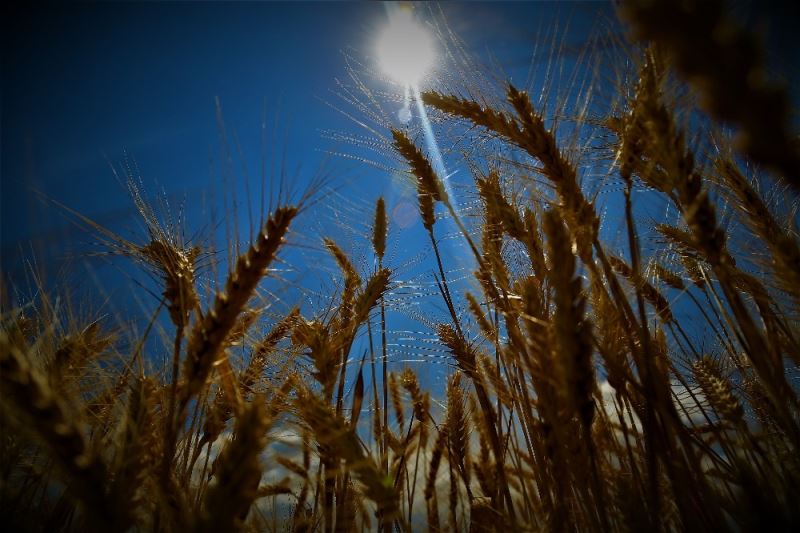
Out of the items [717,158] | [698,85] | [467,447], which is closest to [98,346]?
[467,447]

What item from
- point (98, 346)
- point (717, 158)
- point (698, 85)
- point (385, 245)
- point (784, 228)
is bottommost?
point (698, 85)

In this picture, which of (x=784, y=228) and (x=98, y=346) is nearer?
(x=784, y=228)

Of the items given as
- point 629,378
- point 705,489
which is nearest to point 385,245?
point 629,378

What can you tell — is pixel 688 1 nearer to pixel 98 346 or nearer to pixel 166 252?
pixel 166 252

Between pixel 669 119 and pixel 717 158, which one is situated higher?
pixel 717 158

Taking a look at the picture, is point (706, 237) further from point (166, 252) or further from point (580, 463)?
point (166, 252)

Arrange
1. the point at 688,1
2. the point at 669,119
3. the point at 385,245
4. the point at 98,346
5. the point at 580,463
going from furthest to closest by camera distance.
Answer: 1. the point at 385,245
2. the point at 98,346
3. the point at 669,119
4. the point at 580,463
5. the point at 688,1

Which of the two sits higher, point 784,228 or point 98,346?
point 784,228

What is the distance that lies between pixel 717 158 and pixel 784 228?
412 millimetres

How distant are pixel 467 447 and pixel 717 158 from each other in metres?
1.98

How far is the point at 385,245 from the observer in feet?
Result: 8.95

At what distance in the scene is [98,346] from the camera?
7.22ft

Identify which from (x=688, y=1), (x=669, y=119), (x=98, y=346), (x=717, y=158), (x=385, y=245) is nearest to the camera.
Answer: (x=688, y=1)

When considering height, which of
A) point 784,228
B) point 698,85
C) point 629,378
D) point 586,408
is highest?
point 784,228
